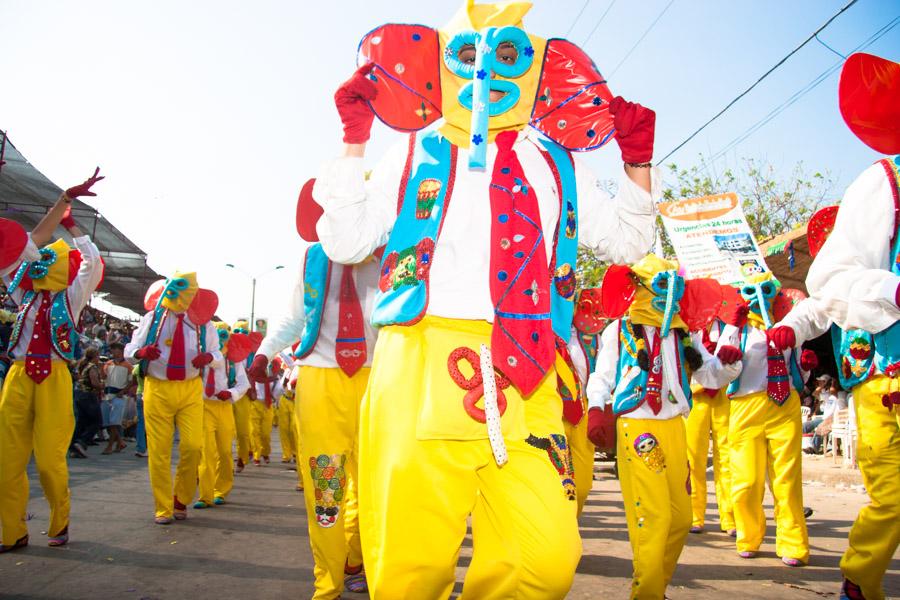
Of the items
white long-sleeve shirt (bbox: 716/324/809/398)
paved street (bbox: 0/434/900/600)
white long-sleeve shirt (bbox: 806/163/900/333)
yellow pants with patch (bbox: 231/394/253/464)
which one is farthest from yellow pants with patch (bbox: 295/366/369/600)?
yellow pants with patch (bbox: 231/394/253/464)

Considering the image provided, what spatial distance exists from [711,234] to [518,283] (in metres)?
9.17

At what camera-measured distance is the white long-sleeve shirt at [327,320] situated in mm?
4691

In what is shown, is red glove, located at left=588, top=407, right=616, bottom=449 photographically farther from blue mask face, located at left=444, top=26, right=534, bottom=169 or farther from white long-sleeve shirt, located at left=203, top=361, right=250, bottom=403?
white long-sleeve shirt, located at left=203, top=361, right=250, bottom=403

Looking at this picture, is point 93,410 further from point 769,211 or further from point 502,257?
point 769,211

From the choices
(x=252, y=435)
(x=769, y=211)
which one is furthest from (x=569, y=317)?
(x=769, y=211)

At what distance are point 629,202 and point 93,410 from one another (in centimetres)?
1387

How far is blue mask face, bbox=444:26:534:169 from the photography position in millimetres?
2611

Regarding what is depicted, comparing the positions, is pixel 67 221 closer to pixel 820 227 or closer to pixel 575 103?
pixel 575 103

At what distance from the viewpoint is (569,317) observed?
8.97 feet

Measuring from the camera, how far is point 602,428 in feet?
14.4

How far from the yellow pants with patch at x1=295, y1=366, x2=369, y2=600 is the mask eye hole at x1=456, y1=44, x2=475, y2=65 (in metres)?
2.43

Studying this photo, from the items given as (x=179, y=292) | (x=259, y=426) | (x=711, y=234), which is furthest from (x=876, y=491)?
(x=259, y=426)

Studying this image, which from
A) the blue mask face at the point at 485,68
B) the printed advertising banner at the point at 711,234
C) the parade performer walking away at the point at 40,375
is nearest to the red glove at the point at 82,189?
the parade performer walking away at the point at 40,375

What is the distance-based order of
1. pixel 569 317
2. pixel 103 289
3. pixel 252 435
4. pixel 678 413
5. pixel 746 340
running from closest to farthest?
pixel 569 317, pixel 678 413, pixel 746 340, pixel 252 435, pixel 103 289
